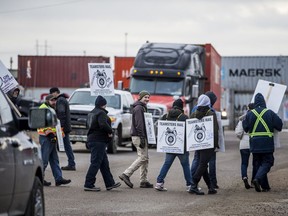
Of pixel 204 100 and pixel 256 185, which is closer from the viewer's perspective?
pixel 204 100

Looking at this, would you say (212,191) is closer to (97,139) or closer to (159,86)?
(97,139)

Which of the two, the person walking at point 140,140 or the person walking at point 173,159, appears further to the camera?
the person walking at point 140,140

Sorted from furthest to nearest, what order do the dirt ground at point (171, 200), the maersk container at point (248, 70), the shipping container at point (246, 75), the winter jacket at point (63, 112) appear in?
1. the maersk container at point (248, 70)
2. the shipping container at point (246, 75)
3. the winter jacket at point (63, 112)
4. the dirt ground at point (171, 200)

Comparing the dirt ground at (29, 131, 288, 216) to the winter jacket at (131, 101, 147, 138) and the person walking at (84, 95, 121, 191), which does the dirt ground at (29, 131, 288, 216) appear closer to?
the person walking at (84, 95, 121, 191)

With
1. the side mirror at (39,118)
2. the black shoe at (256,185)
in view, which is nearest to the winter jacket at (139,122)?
the black shoe at (256,185)

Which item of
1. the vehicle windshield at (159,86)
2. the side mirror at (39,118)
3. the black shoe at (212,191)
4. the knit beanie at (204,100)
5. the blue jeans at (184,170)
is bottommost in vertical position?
the black shoe at (212,191)

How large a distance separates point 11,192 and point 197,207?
20.1 ft

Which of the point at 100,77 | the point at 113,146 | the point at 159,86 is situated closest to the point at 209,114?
the point at 100,77

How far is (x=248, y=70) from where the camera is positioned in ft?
232

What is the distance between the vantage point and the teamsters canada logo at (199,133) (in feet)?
55.6

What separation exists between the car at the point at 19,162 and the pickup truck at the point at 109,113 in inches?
723

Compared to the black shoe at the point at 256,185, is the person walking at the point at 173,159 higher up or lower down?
higher up

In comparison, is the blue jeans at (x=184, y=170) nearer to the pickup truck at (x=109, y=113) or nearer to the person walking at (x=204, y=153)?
the person walking at (x=204, y=153)

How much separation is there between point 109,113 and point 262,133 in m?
11.9
